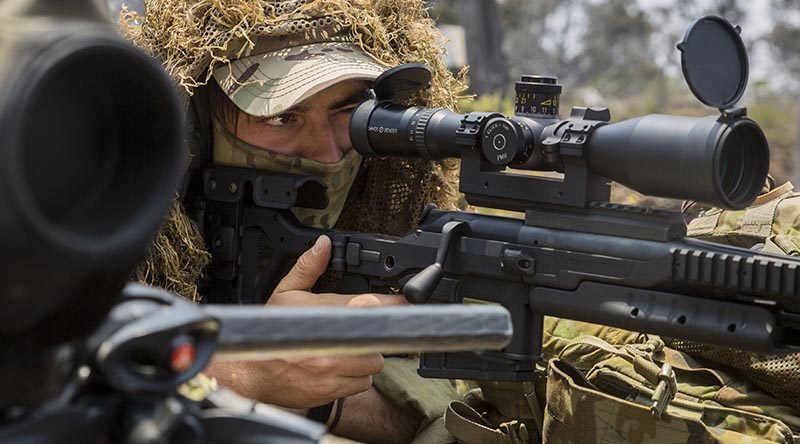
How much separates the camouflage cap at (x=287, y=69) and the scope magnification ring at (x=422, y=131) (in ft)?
1.11

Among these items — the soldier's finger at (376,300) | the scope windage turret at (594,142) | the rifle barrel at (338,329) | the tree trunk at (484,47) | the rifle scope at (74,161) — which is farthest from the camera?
the tree trunk at (484,47)

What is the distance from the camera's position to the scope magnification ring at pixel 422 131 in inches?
115

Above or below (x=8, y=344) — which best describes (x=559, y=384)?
below

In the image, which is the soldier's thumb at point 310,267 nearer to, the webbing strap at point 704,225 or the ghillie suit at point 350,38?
the ghillie suit at point 350,38

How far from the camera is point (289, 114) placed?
10.8 feet

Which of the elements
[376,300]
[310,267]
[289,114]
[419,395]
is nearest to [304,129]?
[289,114]

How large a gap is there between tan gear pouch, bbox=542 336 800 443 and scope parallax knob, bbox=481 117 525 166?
553 millimetres

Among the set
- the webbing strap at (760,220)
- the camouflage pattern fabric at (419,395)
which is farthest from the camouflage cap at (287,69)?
the webbing strap at (760,220)

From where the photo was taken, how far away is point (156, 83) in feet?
3.18

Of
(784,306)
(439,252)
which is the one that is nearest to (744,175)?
(784,306)

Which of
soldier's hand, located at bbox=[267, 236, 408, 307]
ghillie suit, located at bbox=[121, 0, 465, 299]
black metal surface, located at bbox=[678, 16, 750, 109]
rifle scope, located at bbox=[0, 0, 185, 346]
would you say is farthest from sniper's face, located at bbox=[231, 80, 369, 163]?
rifle scope, located at bbox=[0, 0, 185, 346]

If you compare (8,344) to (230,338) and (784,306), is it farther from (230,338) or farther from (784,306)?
(784,306)

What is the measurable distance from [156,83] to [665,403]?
193 centimetres

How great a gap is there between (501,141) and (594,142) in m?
0.25
